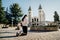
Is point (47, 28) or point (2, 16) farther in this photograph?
point (2, 16)

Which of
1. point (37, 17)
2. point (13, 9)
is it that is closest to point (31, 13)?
point (37, 17)

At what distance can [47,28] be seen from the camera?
2005cm

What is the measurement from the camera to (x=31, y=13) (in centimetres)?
10412

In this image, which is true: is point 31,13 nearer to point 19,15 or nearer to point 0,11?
point 19,15

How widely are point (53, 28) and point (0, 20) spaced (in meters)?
31.9

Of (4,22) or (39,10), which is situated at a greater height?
(39,10)

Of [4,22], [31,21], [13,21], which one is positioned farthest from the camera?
[31,21]

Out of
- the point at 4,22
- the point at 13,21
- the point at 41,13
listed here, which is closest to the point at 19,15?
the point at 13,21

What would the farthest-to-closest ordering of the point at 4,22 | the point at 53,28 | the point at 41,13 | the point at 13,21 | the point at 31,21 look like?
the point at 31,21
the point at 41,13
the point at 13,21
the point at 4,22
the point at 53,28

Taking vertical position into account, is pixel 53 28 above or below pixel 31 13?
below

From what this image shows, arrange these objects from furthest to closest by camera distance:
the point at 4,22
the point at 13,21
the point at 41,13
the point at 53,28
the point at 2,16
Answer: the point at 41,13 < the point at 13,21 < the point at 4,22 < the point at 2,16 < the point at 53,28

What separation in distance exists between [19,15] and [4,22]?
13464 millimetres

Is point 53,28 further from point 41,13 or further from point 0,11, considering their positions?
point 41,13

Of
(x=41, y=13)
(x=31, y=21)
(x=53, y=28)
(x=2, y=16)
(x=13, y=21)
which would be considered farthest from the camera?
(x=31, y=21)
